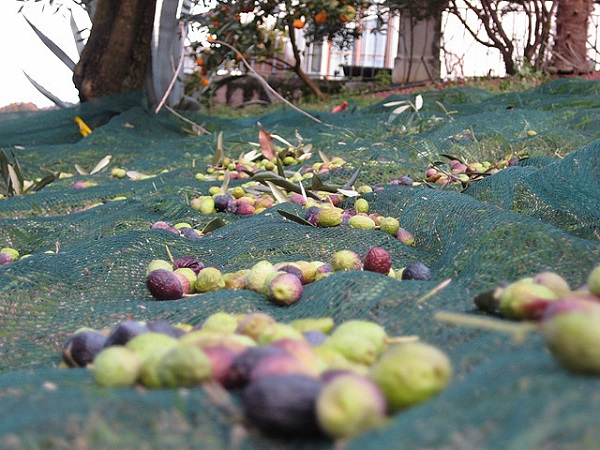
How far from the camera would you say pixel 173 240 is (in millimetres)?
2428

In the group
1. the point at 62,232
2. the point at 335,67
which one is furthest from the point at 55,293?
the point at 335,67

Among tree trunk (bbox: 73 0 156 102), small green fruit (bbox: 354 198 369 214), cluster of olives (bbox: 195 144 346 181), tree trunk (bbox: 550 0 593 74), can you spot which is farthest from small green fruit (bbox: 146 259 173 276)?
tree trunk (bbox: 550 0 593 74)

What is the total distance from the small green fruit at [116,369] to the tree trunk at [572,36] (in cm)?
1019

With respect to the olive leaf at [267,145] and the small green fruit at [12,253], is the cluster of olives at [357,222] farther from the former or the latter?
the olive leaf at [267,145]

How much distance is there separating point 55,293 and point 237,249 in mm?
594

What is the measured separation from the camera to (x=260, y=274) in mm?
1935

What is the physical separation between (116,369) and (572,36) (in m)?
10.7

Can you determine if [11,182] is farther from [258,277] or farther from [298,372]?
[298,372]

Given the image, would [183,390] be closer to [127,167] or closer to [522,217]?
[522,217]

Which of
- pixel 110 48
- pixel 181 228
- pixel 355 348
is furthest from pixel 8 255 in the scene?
pixel 110 48

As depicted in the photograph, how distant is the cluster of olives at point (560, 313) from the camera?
774 mm

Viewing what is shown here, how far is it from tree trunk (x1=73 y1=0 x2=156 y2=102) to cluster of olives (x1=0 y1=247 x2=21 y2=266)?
5262 mm

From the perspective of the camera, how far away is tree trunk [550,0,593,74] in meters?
10.2

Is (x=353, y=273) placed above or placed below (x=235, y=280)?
above
